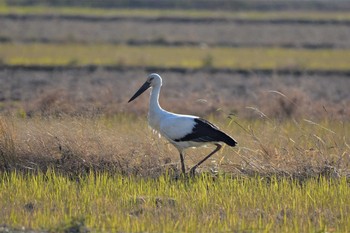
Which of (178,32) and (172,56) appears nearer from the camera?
(172,56)

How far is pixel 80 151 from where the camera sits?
11.9m

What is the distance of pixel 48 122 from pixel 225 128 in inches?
138

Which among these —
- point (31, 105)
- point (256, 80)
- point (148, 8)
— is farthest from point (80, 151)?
point (148, 8)

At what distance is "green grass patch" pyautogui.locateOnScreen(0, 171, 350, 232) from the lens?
8828mm

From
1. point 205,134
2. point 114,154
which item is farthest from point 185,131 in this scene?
point 114,154

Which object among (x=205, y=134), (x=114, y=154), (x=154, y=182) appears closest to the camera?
(x=154, y=182)

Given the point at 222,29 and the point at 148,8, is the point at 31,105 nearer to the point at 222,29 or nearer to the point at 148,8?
the point at 222,29

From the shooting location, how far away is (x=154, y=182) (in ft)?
36.2

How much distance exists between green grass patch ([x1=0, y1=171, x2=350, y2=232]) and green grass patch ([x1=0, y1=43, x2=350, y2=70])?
49.8ft

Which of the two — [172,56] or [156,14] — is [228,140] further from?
[156,14]

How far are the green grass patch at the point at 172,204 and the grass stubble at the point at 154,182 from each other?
1 cm

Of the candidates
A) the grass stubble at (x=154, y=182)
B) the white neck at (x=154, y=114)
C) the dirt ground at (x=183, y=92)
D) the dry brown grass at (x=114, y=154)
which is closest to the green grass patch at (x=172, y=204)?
the grass stubble at (x=154, y=182)

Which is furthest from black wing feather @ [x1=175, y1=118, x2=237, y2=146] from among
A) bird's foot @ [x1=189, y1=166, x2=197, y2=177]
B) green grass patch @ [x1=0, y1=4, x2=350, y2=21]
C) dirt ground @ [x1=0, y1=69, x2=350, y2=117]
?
green grass patch @ [x1=0, y1=4, x2=350, y2=21]

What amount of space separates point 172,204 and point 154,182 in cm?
123
